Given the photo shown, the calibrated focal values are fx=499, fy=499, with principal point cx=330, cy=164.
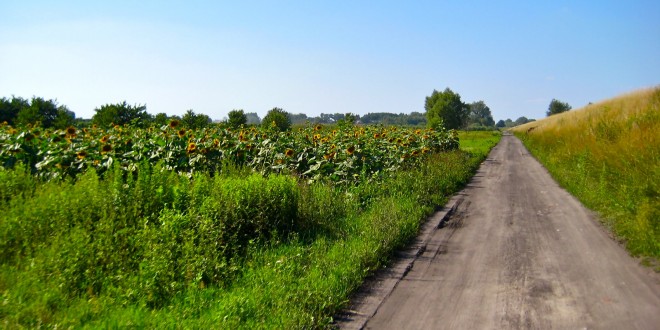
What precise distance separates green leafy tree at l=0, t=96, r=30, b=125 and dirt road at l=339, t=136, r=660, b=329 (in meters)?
31.7

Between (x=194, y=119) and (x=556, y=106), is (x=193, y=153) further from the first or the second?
(x=556, y=106)

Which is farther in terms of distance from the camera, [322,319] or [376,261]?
[376,261]

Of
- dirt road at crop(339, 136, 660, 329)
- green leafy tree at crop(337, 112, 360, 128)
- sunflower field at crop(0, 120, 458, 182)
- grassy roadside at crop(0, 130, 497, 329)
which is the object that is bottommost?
dirt road at crop(339, 136, 660, 329)

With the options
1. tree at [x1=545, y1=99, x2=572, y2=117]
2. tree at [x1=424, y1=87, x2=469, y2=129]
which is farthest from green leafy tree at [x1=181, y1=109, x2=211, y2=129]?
tree at [x1=545, y1=99, x2=572, y2=117]

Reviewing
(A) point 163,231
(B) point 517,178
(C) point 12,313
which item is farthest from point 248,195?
(B) point 517,178

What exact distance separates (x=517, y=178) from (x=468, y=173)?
166 centimetres

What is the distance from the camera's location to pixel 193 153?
33.1 feet

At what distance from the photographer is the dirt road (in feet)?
15.4

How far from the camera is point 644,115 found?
11547 mm

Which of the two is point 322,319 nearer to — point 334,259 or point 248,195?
point 334,259

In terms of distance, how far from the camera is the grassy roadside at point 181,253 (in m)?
4.54

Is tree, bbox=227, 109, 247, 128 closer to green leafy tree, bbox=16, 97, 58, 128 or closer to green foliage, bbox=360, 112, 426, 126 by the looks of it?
green leafy tree, bbox=16, 97, 58, 128

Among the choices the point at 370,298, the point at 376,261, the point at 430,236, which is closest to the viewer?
the point at 370,298

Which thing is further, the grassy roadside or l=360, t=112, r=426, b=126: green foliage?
l=360, t=112, r=426, b=126: green foliage
